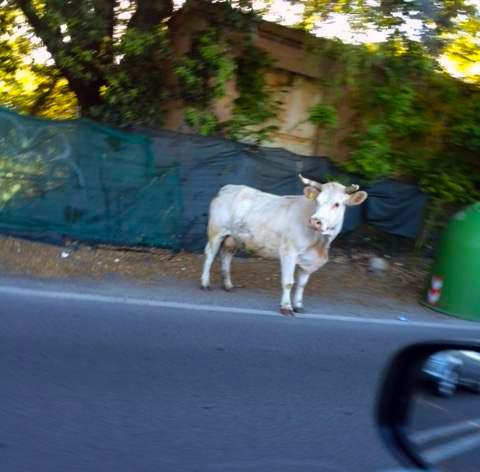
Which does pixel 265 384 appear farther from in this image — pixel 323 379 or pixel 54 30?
pixel 54 30

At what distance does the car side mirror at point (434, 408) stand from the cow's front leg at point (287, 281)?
22.2 ft

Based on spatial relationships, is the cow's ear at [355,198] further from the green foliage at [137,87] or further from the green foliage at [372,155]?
the green foliage at [137,87]

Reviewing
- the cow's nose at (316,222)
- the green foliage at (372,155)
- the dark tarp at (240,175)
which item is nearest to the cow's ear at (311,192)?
the cow's nose at (316,222)

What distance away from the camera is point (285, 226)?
32.1ft

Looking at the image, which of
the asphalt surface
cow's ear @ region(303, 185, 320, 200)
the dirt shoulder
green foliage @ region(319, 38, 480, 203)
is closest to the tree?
the dirt shoulder

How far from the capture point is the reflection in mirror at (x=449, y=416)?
8.50 ft

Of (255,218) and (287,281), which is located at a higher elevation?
(255,218)

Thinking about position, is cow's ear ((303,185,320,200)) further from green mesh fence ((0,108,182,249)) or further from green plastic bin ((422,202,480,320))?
green mesh fence ((0,108,182,249))

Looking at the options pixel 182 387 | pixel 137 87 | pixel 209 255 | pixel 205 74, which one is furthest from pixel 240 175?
pixel 182 387

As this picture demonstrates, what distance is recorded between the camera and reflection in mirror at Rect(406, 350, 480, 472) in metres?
2.59

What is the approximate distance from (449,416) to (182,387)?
3872mm

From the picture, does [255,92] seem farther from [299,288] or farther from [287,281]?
[287,281]

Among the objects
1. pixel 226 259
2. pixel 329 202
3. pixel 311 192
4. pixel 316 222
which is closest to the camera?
pixel 316 222

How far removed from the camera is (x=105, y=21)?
1250cm
